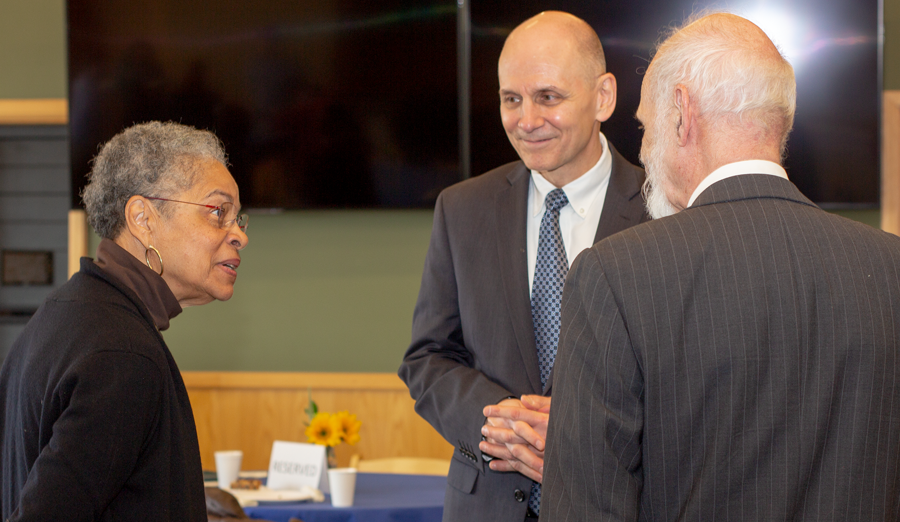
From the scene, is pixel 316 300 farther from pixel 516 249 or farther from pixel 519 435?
pixel 519 435

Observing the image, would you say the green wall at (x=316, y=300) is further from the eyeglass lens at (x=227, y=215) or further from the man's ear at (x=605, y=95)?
the eyeglass lens at (x=227, y=215)

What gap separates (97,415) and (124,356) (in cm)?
9

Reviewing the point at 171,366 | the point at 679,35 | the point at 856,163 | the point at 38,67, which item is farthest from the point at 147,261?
the point at 38,67

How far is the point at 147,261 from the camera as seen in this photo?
4.45 ft

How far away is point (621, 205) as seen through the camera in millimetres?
1681

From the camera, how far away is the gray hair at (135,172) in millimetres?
1345

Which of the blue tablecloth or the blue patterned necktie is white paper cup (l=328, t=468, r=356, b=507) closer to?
the blue tablecloth

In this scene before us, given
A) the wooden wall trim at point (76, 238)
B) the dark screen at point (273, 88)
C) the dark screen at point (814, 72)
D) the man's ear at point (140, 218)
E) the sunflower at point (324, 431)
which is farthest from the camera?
the wooden wall trim at point (76, 238)

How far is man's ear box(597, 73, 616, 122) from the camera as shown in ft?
5.84

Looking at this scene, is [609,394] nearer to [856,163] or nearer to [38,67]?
[856,163]

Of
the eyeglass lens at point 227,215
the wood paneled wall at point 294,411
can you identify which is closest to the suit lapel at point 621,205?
the eyeglass lens at point 227,215

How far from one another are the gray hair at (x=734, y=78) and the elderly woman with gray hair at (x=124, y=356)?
82 cm

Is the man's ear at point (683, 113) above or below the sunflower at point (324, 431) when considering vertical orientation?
above

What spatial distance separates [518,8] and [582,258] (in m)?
2.84
